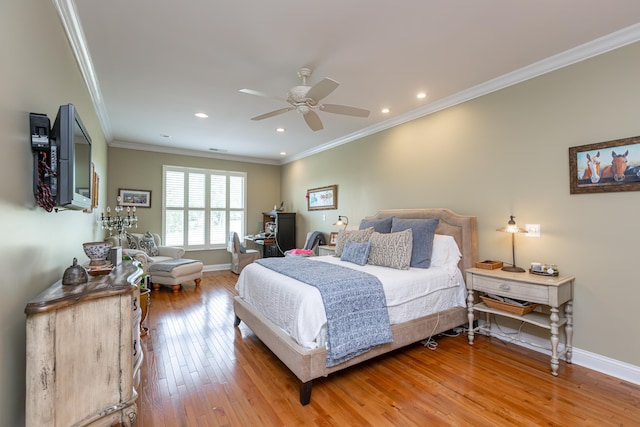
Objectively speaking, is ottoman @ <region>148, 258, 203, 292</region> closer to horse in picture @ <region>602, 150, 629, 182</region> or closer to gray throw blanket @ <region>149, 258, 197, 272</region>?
gray throw blanket @ <region>149, 258, 197, 272</region>

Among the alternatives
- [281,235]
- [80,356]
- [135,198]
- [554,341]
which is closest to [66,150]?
[80,356]

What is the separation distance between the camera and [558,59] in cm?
262

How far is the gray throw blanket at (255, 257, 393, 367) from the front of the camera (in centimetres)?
216

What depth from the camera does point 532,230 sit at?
9.29ft

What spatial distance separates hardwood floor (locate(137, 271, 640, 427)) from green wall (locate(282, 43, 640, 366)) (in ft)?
1.86

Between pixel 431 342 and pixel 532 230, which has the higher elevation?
pixel 532 230

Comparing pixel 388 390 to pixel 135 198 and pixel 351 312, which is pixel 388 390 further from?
pixel 135 198

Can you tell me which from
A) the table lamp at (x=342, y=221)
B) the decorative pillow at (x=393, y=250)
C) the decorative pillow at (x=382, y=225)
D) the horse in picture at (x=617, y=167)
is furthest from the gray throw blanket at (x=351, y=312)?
the table lamp at (x=342, y=221)

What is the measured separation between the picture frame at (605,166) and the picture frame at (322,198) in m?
3.55

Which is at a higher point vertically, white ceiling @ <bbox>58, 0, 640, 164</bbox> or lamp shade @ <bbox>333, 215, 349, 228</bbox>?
white ceiling @ <bbox>58, 0, 640, 164</bbox>

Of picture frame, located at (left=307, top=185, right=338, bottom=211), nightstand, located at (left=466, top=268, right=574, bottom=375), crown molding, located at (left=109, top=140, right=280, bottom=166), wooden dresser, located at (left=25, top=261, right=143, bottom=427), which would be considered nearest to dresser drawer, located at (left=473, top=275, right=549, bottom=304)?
nightstand, located at (left=466, top=268, right=574, bottom=375)

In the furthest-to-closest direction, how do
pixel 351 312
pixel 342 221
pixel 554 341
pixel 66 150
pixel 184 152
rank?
pixel 184 152 → pixel 342 221 → pixel 554 341 → pixel 351 312 → pixel 66 150

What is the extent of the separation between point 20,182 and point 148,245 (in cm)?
447

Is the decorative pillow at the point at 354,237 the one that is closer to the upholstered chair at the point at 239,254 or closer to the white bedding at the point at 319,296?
the white bedding at the point at 319,296
